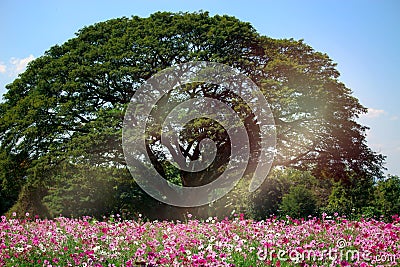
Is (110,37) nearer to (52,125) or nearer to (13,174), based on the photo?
(52,125)

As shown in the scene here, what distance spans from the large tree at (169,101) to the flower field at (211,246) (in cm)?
814

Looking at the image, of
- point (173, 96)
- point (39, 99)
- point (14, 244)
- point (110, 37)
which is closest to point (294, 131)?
point (173, 96)

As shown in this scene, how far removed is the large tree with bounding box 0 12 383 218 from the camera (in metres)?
15.6

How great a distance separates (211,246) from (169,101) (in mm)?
10780

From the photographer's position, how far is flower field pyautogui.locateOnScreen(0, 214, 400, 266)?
17.3 ft

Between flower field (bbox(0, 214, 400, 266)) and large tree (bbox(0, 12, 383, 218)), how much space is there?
814 cm

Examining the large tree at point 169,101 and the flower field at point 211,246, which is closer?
the flower field at point 211,246

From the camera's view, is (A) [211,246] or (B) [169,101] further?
(B) [169,101]

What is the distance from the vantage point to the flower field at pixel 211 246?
5.27 metres

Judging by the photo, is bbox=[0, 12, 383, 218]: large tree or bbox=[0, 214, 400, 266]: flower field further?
bbox=[0, 12, 383, 218]: large tree

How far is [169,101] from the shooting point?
53.1 feet

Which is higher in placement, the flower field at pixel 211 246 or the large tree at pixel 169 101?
the large tree at pixel 169 101

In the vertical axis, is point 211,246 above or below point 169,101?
below

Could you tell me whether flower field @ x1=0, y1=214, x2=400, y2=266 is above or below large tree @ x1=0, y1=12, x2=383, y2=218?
below
